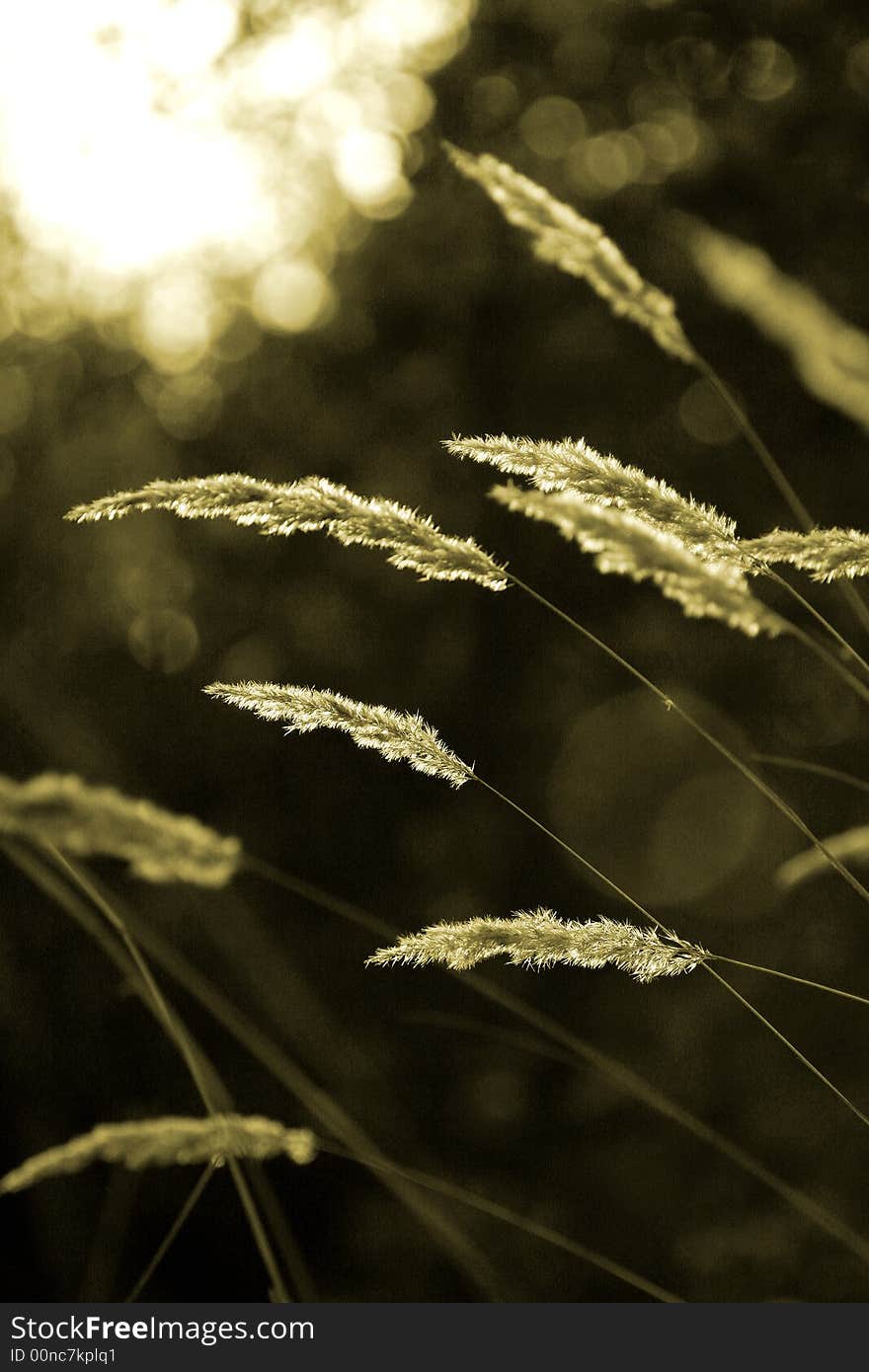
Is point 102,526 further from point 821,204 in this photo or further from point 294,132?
point 821,204

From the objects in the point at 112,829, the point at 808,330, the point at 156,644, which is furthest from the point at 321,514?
the point at 156,644

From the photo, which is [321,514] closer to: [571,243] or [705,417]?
[571,243]

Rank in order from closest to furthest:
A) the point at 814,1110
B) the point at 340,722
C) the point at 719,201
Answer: the point at 340,722
the point at 814,1110
the point at 719,201

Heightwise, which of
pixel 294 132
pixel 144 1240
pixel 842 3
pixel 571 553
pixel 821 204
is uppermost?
pixel 294 132

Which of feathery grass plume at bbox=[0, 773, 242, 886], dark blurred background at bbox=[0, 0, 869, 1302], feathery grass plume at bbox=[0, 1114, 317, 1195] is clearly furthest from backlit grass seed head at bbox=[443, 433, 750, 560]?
dark blurred background at bbox=[0, 0, 869, 1302]

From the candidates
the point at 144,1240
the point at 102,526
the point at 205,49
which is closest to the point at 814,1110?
the point at 144,1240

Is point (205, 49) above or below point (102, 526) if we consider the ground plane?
above
